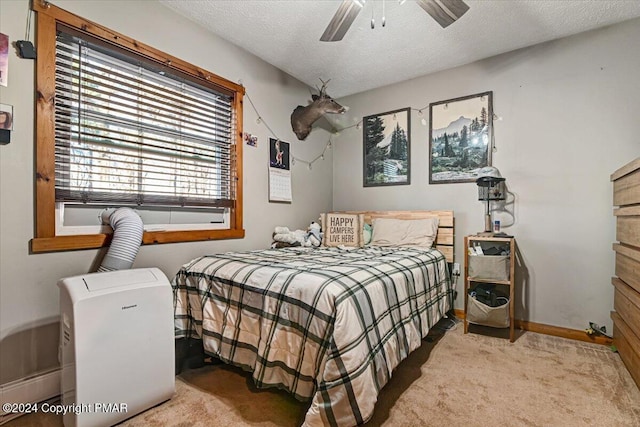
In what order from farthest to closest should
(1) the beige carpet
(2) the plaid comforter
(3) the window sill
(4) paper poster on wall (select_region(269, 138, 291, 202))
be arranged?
(4) paper poster on wall (select_region(269, 138, 291, 202)) → (3) the window sill → (1) the beige carpet → (2) the plaid comforter

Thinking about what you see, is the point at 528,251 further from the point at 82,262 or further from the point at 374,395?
the point at 82,262

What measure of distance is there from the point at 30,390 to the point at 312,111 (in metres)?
3.02

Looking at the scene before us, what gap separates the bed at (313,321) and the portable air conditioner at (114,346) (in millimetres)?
324

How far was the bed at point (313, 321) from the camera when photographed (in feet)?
4.18

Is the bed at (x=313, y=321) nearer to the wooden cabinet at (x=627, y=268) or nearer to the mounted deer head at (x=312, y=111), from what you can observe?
the wooden cabinet at (x=627, y=268)

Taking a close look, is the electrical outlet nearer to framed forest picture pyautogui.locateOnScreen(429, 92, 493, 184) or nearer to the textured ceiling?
framed forest picture pyautogui.locateOnScreen(429, 92, 493, 184)

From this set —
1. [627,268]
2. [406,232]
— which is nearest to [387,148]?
[406,232]

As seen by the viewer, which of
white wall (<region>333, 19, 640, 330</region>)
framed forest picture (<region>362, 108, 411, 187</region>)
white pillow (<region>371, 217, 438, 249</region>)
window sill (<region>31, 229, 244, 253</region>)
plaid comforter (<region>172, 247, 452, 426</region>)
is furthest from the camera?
framed forest picture (<region>362, 108, 411, 187</region>)

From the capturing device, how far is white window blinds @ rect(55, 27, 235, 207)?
5.98 feet

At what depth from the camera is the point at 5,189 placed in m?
1.57

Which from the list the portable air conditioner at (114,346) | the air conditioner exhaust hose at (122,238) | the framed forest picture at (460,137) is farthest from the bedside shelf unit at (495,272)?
the air conditioner exhaust hose at (122,238)

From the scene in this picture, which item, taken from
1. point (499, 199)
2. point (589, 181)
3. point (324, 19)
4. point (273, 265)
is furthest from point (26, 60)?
point (589, 181)

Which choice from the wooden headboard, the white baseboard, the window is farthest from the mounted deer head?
the white baseboard

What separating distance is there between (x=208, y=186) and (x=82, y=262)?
3.42ft
